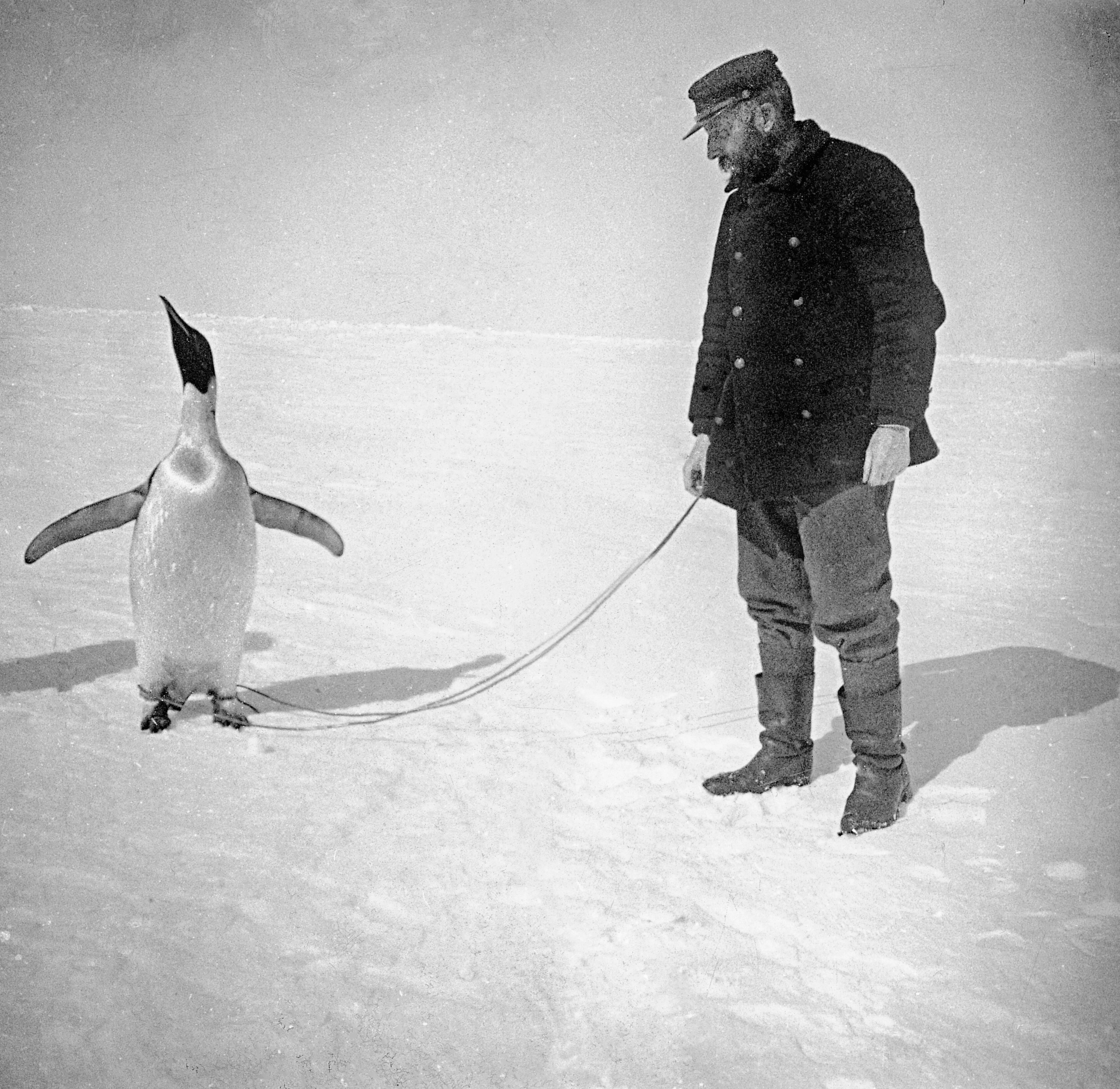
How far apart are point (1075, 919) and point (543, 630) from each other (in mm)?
1451

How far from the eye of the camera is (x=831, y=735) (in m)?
2.00

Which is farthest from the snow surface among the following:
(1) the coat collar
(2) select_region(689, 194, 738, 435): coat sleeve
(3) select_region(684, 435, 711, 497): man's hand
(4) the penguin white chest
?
(1) the coat collar

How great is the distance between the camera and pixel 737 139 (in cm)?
146

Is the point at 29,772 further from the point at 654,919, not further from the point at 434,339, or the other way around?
the point at 434,339

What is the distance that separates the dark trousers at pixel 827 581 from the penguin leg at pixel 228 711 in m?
0.87

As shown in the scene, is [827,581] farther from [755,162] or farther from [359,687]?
[359,687]

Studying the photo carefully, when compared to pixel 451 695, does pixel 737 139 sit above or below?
above

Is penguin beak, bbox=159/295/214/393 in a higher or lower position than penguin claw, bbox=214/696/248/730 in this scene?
higher

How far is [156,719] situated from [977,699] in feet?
4.89

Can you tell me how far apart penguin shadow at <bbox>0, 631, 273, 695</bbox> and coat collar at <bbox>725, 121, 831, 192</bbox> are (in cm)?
144

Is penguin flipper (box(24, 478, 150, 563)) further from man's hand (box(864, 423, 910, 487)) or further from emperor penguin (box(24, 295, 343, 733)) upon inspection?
man's hand (box(864, 423, 910, 487))

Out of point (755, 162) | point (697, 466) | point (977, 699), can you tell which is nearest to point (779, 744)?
point (697, 466)

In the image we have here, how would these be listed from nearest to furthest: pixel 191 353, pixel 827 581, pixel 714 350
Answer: pixel 827 581 → pixel 714 350 → pixel 191 353

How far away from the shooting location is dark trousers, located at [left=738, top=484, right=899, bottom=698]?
1513 millimetres
